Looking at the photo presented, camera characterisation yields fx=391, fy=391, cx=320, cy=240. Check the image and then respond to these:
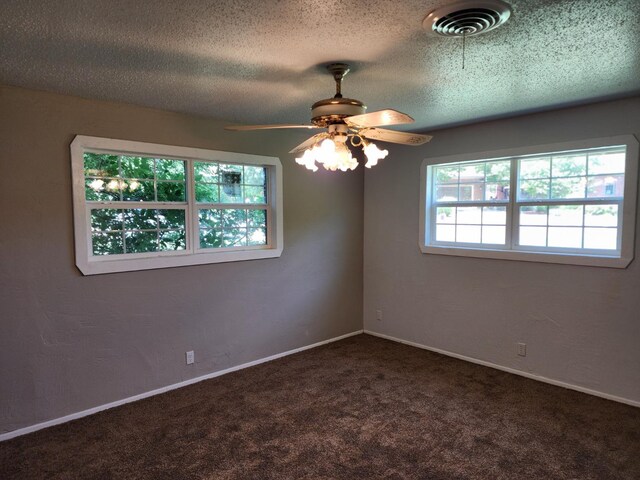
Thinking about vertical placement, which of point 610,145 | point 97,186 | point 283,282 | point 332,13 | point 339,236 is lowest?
point 283,282

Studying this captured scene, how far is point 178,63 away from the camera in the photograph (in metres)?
2.23

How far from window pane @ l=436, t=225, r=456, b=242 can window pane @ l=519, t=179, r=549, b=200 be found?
78 cm

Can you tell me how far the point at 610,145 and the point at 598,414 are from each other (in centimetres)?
209

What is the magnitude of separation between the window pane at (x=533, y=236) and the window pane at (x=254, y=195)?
2591mm

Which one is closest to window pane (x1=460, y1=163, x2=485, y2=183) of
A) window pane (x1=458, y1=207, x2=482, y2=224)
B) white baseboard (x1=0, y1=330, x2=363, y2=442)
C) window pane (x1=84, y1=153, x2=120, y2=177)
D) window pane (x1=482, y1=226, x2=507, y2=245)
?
window pane (x1=458, y1=207, x2=482, y2=224)

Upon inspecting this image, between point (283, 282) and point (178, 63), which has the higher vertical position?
point (178, 63)

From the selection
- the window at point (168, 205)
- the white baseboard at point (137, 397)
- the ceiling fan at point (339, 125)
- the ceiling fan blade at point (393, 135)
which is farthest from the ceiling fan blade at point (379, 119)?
the white baseboard at point (137, 397)

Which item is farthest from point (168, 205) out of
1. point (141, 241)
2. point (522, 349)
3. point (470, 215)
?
point (522, 349)

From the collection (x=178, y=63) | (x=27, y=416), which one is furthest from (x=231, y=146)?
(x=27, y=416)

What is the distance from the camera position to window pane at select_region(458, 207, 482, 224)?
4.06 meters

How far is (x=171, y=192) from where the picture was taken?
348 centimetres

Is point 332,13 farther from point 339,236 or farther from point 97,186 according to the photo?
point 339,236

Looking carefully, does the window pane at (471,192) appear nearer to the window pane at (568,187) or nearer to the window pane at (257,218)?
the window pane at (568,187)

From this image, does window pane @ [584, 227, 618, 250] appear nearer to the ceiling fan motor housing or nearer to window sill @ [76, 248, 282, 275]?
the ceiling fan motor housing
